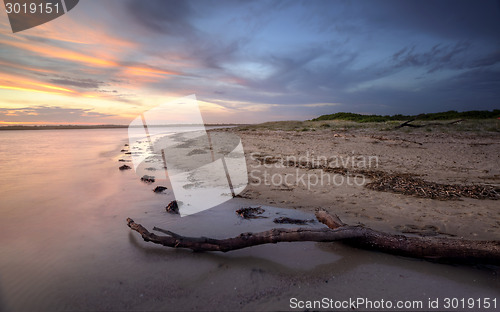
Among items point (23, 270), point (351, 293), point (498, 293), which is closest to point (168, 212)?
point (23, 270)

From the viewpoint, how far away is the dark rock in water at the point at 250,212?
173 inches

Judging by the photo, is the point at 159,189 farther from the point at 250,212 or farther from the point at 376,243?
the point at 376,243

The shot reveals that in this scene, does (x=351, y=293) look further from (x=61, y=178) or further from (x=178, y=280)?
(x=61, y=178)

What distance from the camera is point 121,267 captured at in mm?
2723

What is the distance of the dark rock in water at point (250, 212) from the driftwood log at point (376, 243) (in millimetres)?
1653

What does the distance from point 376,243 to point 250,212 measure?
7.50 feet

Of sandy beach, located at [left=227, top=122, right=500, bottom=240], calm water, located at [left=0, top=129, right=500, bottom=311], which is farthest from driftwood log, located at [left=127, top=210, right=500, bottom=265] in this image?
sandy beach, located at [left=227, top=122, right=500, bottom=240]

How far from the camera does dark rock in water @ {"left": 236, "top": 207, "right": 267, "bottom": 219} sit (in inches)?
173

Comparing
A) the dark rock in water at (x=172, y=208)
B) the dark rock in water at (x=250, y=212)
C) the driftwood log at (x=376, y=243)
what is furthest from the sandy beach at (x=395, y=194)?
the dark rock in water at (x=172, y=208)

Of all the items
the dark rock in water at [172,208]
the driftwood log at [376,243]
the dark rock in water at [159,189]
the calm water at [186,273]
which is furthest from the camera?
the dark rock in water at [159,189]

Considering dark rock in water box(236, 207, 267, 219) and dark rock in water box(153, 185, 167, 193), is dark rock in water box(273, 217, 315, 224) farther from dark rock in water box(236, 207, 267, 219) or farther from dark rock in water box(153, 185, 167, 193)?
dark rock in water box(153, 185, 167, 193)

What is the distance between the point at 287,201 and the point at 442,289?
10.5 ft

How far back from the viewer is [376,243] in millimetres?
2926

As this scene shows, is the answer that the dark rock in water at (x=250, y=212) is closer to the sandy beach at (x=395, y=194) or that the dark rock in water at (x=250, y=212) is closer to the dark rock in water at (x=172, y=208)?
the sandy beach at (x=395, y=194)
